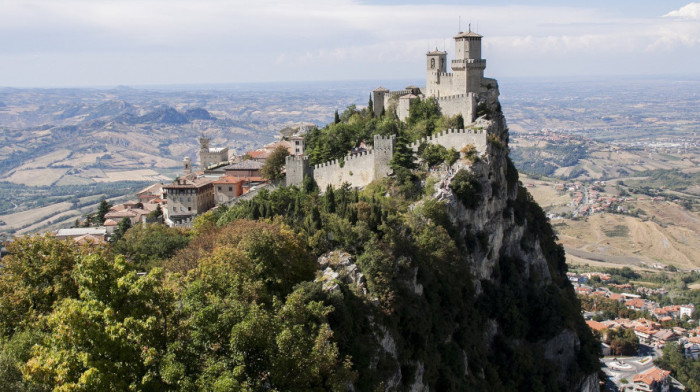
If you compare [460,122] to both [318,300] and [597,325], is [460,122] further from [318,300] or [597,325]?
[597,325]

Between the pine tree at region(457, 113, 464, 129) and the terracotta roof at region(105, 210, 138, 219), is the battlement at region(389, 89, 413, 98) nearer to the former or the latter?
the pine tree at region(457, 113, 464, 129)

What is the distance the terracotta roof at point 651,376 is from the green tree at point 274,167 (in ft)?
173

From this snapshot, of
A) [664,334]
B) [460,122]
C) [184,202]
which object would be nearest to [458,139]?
[460,122]

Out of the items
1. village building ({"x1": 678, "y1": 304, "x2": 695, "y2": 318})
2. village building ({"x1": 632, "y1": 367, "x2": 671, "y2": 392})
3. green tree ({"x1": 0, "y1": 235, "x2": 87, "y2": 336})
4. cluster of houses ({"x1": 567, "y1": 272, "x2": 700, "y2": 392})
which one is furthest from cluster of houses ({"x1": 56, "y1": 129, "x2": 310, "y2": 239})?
village building ({"x1": 678, "y1": 304, "x2": 695, "y2": 318})

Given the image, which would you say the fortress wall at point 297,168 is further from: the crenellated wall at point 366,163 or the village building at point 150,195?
the village building at point 150,195

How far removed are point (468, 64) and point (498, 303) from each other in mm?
21857

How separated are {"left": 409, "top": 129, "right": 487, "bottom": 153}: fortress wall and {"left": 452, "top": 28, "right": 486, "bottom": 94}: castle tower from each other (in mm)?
8058

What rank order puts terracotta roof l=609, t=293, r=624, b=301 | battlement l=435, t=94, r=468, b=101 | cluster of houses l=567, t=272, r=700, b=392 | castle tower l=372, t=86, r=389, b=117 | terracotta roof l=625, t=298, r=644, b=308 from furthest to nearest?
terracotta roof l=609, t=293, r=624, b=301
terracotta roof l=625, t=298, r=644, b=308
cluster of houses l=567, t=272, r=700, b=392
castle tower l=372, t=86, r=389, b=117
battlement l=435, t=94, r=468, b=101

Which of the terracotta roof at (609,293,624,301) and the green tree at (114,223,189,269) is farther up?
the green tree at (114,223,189,269)

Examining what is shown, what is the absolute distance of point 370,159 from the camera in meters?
56.5

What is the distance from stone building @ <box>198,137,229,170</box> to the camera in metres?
89.4

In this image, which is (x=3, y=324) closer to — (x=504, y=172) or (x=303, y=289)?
(x=303, y=289)

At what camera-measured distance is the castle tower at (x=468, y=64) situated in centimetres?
6091

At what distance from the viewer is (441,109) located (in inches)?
2402
